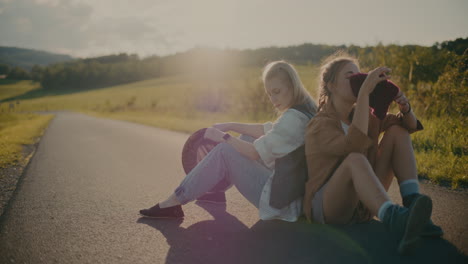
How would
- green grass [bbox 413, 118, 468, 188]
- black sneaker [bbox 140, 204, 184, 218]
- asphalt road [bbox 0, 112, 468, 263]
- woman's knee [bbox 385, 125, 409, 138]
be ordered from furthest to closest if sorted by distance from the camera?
green grass [bbox 413, 118, 468, 188]
black sneaker [bbox 140, 204, 184, 218]
woman's knee [bbox 385, 125, 409, 138]
asphalt road [bbox 0, 112, 468, 263]

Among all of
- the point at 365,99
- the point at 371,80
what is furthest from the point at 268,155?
the point at 371,80

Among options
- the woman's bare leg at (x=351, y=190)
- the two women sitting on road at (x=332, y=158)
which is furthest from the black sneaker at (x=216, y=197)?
the woman's bare leg at (x=351, y=190)

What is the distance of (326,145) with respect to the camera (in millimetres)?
2305

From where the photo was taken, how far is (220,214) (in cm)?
333

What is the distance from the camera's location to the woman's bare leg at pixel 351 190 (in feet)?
A: 7.14

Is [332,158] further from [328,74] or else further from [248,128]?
[248,128]

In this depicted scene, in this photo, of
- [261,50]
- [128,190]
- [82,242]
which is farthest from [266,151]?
[261,50]

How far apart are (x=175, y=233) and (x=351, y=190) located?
1.61m

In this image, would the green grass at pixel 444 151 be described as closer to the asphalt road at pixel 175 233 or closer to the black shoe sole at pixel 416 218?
the asphalt road at pixel 175 233

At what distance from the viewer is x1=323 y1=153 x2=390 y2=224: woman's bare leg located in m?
2.18

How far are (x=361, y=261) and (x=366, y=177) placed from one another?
633mm

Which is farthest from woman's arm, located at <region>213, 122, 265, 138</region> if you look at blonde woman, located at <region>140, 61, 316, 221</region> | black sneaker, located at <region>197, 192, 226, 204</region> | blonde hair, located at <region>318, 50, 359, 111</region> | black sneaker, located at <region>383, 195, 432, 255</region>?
black sneaker, located at <region>383, 195, 432, 255</region>

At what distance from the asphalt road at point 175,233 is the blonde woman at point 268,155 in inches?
11.5

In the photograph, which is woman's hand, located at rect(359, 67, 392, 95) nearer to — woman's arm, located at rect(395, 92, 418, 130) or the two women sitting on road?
the two women sitting on road
